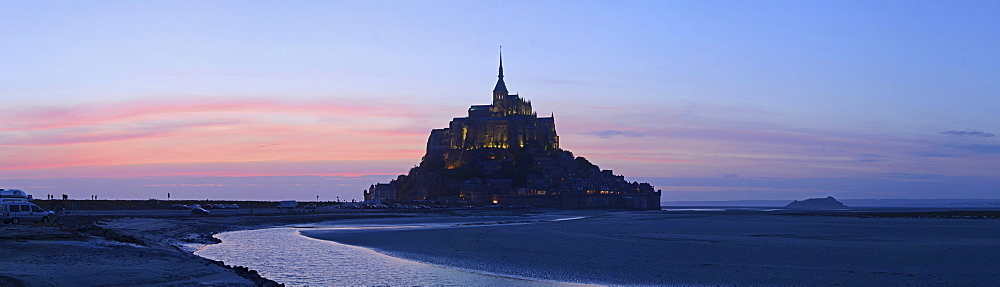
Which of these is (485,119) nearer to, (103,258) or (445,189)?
(445,189)

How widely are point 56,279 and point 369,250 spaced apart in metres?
18.8

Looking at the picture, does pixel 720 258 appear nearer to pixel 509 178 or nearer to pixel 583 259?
pixel 583 259

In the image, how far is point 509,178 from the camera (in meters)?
174

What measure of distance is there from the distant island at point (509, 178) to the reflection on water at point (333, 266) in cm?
12667

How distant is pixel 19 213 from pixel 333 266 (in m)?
20.3

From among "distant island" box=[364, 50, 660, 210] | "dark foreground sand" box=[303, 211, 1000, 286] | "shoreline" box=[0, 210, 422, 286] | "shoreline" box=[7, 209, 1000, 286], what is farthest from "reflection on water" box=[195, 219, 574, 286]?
"distant island" box=[364, 50, 660, 210]

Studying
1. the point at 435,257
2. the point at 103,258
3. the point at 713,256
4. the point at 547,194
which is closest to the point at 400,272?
the point at 435,257

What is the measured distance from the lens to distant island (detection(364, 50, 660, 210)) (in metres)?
166

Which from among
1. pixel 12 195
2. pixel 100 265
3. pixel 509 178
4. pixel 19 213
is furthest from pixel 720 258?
pixel 509 178

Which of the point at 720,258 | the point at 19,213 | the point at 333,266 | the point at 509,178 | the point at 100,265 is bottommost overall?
the point at 333,266

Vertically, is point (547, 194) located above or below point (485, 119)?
below

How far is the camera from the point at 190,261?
2180 cm

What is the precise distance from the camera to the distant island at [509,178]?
166250 mm

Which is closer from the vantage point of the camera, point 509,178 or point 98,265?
point 98,265
